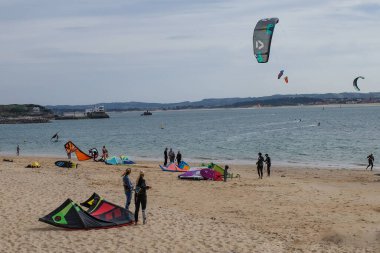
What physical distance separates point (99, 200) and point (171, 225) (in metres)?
1.73

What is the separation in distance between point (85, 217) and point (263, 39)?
24.3 feet

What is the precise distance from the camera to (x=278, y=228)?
36.0 ft

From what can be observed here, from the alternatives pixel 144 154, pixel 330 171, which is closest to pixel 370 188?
pixel 330 171

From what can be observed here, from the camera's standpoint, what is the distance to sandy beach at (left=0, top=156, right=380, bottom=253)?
9406 millimetres

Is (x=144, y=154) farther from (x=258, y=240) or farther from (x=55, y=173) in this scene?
(x=258, y=240)

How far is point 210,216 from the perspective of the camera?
480 inches

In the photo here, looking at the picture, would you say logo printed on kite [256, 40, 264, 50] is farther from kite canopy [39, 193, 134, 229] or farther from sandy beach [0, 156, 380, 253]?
kite canopy [39, 193, 134, 229]

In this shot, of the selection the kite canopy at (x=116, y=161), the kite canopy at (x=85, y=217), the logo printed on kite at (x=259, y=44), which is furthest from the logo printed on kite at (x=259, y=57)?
the kite canopy at (x=116, y=161)

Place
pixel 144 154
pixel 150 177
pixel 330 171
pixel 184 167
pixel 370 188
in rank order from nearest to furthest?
pixel 370 188
pixel 150 177
pixel 184 167
pixel 330 171
pixel 144 154

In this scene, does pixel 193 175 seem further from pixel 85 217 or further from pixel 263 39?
pixel 85 217

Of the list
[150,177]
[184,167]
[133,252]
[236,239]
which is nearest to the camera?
[133,252]

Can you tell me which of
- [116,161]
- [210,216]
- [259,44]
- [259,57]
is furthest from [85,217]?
[116,161]

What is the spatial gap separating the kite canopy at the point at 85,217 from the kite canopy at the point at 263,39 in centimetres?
614

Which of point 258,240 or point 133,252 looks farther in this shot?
point 258,240
